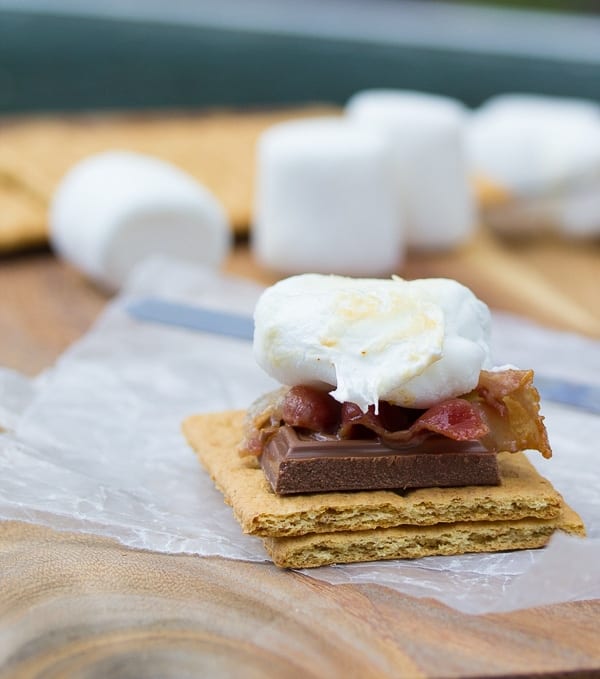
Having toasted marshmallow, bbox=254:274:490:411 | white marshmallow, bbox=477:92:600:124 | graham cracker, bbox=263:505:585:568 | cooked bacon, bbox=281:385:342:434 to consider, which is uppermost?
toasted marshmallow, bbox=254:274:490:411

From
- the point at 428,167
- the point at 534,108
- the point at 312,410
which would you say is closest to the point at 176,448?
the point at 312,410

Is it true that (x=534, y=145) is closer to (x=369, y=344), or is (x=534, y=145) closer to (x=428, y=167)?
(x=428, y=167)

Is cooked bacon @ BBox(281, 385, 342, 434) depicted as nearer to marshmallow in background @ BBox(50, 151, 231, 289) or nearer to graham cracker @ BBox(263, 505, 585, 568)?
graham cracker @ BBox(263, 505, 585, 568)

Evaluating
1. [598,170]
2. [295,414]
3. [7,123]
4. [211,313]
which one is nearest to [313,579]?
[295,414]

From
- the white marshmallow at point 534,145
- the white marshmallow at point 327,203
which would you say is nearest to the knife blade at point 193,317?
the white marshmallow at point 327,203

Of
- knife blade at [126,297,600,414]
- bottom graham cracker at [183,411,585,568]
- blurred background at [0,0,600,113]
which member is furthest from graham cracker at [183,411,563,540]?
blurred background at [0,0,600,113]

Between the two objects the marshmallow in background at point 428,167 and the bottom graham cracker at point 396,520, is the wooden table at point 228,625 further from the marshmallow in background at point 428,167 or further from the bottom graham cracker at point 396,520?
the marshmallow in background at point 428,167
